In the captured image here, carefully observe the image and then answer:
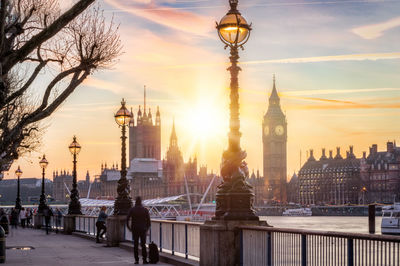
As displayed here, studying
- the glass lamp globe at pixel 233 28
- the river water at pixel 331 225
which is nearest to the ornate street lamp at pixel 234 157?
the glass lamp globe at pixel 233 28

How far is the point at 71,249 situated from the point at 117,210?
230cm

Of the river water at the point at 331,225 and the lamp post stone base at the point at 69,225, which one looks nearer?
the lamp post stone base at the point at 69,225

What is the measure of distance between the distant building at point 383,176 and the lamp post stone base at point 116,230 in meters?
175

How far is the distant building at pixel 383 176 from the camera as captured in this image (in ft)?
631

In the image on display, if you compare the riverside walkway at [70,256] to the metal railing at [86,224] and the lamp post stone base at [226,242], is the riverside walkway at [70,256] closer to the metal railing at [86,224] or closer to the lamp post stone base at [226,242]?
the lamp post stone base at [226,242]

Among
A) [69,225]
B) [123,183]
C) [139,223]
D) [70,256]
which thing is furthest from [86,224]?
[139,223]

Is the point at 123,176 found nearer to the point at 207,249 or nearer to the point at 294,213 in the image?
the point at 207,249

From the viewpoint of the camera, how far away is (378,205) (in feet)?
604

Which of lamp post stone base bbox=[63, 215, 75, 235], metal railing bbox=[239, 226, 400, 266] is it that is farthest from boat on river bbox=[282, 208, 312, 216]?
metal railing bbox=[239, 226, 400, 266]

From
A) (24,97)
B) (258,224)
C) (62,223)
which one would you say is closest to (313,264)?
(258,224)

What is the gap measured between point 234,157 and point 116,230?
11.7 metres

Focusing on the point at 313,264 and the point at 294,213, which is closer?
the point at 313,264

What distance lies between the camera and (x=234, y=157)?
1374 cm

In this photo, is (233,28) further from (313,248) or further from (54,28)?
(313,248)
